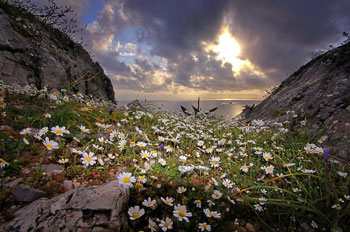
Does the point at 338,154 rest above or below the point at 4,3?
below

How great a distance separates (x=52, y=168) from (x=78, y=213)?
1.16 m

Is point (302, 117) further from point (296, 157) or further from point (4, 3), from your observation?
point (4, 3)

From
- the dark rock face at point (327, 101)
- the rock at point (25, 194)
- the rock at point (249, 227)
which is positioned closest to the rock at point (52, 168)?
the rock at point (25, 194)

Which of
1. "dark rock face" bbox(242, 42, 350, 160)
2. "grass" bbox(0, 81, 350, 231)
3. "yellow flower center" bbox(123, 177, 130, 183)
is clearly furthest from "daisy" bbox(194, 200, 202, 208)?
"dark rock face" bbox(242, 42, 350, 160)

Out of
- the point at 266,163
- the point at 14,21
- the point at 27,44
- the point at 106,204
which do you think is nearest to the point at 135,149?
the point at 106,204

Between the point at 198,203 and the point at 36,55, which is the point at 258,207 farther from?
the point at 36,55

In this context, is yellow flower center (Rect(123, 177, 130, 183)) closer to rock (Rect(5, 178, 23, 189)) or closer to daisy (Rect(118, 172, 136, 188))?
daisy (Rect(118, 172, 136, 188))

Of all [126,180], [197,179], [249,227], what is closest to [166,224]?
[126,180]

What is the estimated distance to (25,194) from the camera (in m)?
1.61

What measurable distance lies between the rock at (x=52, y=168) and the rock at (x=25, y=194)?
497 mm

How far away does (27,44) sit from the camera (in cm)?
672

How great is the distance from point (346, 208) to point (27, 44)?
31.8 ft

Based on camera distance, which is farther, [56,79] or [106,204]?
[56,79]

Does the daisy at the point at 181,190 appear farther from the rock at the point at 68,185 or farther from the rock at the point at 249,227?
the rock at the point at 68,185
